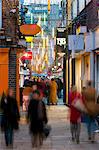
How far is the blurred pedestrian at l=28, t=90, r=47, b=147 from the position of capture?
15.0 meters

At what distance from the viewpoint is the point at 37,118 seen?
1503 centimetres

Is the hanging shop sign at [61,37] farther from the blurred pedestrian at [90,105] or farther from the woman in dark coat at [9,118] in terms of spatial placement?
the woman in dark coat at [9,118]

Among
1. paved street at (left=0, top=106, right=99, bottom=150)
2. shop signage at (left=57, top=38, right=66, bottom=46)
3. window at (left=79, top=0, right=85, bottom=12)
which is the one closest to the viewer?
paved street at (left=0, top=106, right=99, bottom=150)

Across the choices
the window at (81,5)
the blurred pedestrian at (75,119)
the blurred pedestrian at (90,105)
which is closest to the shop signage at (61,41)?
the window at (81,5)

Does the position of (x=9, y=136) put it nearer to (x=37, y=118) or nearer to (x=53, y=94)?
(x=37, y=118)

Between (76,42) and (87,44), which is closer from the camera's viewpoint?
(87,44)

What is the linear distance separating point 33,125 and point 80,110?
7.39ft

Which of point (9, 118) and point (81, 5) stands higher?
point (81, 5)

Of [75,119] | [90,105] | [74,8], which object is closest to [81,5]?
[74,8]

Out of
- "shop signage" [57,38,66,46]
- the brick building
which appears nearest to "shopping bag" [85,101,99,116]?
the brick building

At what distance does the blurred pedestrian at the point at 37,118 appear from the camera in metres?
15.0

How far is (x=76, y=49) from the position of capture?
106 feet

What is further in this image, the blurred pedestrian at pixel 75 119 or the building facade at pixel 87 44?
the building facade at pixel 87 44

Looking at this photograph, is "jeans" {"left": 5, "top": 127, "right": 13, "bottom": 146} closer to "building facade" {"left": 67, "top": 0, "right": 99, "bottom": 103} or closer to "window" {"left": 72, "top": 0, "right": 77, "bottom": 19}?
"building facade" {"left": 67, "top": 0, "right": 99, "bottom": 103}
